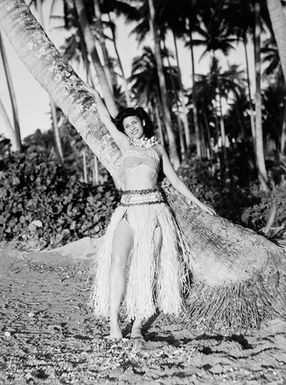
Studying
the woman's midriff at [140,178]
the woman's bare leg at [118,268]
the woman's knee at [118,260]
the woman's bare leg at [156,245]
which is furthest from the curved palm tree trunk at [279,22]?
the woman's knee at [118,260]

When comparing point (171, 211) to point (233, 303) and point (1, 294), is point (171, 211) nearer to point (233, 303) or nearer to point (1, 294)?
point (233, 303)

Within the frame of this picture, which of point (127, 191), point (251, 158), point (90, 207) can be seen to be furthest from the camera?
point (251, 158)

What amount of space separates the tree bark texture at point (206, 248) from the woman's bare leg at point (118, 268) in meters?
0.44

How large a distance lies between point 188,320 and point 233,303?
35 cm

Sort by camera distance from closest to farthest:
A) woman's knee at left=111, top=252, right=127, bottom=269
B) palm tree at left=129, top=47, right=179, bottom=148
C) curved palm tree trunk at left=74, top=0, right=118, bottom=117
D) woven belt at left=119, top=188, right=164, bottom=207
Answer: woman's knee at left=111, top=252, right=127, bottom=269, woven belt at left=119, top=188, right=164, bottom=207, curved palm tree trunk at left=74, top=0, right=118, bottom=117, palm tree at left=129, top=47, right=179, bottom=148

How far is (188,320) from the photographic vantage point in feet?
8.91

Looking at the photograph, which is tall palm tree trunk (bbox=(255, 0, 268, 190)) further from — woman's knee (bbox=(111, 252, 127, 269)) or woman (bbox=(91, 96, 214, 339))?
woman's knee (bbox=(111, 252, 127, 269))

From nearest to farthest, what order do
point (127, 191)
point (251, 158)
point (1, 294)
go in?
point (127, 191) < point (1, 294) < point (251, 158)

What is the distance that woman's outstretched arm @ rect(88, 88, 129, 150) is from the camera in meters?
2.88

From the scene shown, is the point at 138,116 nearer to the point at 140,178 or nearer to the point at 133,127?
the point at 133,127

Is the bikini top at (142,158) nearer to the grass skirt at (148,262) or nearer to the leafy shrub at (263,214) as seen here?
the grass skirt at (148,262)

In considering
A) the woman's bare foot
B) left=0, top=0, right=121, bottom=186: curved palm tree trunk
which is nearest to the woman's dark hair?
left=0, top=0, right=121, bottom=186: curved palm tree trunk

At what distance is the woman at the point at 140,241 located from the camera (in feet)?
8.82

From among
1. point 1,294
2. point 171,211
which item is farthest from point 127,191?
point 1,294
